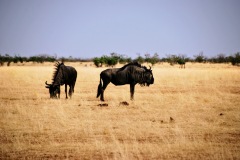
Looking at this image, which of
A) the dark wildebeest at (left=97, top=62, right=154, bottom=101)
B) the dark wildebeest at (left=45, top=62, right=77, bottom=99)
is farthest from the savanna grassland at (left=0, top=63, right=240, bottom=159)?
the dark wildebeest at (left=97, top=62, right=154, bottom=101)

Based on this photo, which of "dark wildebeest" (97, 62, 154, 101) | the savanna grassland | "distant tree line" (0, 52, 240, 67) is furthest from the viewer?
"distant tree line" (0, 52, 240, 67)

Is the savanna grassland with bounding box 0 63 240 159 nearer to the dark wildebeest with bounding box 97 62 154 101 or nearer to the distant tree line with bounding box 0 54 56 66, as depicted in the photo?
the dark wildebeest with bounding box 97 62 154 101

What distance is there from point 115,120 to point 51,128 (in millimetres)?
2185

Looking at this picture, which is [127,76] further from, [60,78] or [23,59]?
[23,59]

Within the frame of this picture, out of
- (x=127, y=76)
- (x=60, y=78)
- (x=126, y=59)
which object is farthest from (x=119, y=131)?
(x=126, y=59)

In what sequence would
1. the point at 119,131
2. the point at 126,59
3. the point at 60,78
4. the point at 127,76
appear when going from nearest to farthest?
the point at 119,131, the point at 60,78, the point at 127,76, the point at 126,59

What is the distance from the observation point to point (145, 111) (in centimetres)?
1313

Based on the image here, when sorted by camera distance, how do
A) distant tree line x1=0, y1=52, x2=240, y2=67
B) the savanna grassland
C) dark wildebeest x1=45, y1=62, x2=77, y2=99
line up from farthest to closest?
1. distant tree line x1=0, y1=52, x2=240, y2=67
2. dark wildebeest x1=45, y1=62, x2=77, y2=99
3. the savanna grassland

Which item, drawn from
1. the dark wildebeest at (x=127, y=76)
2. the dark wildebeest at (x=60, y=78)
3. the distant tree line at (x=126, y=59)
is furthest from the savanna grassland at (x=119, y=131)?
the distant tree line at (x=126, y=59)

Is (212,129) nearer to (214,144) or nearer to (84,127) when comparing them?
(214,144)

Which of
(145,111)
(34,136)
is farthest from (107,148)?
(145,111)

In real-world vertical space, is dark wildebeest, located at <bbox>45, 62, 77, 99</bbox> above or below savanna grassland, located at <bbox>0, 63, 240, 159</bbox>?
above

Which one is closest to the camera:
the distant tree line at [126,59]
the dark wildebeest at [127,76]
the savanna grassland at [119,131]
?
the savanna grassland at [119,131]

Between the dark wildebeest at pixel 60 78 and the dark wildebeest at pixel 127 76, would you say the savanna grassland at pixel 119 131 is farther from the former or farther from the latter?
the dark wildebeest at pixel 127 76
